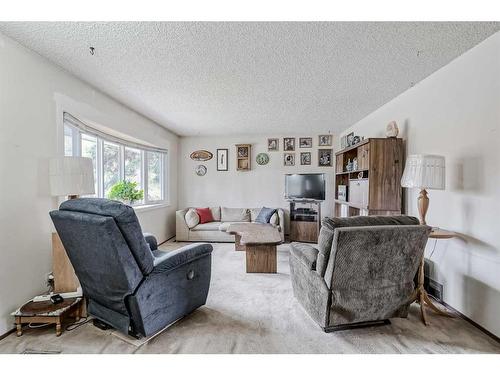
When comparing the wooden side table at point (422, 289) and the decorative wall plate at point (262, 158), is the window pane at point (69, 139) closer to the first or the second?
the decorative wall plate at point (262, 158)

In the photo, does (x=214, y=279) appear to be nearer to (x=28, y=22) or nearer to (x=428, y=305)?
(x=428, y=305)

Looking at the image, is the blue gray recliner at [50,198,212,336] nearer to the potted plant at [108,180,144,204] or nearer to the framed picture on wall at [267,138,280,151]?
the potted plant at [108,180,144,204]

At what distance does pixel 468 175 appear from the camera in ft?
6.82

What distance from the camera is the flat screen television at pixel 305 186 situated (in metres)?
4.96

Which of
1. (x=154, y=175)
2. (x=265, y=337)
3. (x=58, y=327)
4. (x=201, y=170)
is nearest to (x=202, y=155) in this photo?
(x=201, y=170)

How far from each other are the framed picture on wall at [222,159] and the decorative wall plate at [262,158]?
0.72 meters

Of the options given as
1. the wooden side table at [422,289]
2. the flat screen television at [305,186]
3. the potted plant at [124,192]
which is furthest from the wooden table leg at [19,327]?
the flat screen television at [305,186]

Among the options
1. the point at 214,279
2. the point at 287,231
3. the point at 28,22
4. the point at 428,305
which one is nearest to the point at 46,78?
the point at 28,22

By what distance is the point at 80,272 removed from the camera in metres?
1.85

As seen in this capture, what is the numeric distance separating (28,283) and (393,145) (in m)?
4.00

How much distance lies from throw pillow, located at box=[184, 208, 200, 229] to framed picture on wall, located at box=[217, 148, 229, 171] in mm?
1221

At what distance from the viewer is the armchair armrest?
1.79m
